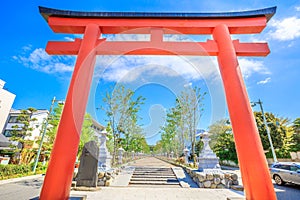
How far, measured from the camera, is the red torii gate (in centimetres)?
270

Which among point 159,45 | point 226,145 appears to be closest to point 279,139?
point 226,145

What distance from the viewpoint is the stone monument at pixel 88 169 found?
17.4 ft

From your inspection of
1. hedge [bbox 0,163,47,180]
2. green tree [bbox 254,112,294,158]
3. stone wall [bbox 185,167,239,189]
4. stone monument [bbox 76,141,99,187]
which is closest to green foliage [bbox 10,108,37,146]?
hedge [bbox 0,163,47,180]

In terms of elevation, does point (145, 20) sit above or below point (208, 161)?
above

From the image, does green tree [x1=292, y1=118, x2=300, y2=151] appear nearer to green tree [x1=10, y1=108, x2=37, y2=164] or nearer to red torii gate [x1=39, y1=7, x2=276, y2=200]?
red torii gate [x1=39, y1=7, x2=276, y2=200]

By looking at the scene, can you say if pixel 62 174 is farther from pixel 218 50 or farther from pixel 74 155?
pixel 218 50

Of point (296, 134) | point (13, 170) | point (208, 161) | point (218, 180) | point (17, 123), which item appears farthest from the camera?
point (17, 123)

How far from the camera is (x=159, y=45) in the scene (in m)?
3.43

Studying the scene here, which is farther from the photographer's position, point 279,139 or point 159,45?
point 279,139

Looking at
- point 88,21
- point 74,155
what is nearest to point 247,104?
point 74,155

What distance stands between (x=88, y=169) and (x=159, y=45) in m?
4.94

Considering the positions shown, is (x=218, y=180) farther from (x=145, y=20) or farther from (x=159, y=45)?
(x=145, y=20)

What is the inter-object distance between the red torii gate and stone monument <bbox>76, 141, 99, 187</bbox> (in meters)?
3.31

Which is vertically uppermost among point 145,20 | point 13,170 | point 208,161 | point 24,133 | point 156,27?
point 145,20
